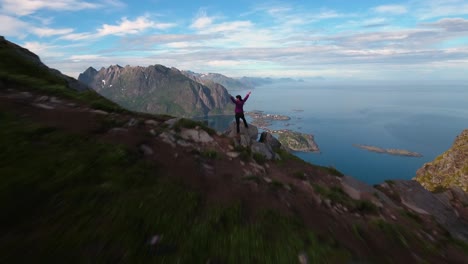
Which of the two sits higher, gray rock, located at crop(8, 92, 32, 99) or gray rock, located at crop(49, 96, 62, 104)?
gray rock, located at crop(8, 92, 32, 99)

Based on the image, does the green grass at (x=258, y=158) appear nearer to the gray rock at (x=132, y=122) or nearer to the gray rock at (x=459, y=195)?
the gray rock at (x=132, y=122)

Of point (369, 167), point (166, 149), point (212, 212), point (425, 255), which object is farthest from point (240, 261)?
point (369, 167)

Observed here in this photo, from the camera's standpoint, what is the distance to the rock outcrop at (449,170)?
73.3m

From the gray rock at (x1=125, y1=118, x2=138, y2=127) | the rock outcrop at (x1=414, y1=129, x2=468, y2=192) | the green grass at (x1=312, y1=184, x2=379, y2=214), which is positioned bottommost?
the rock outcrop at (x1=414, y1=129, x2=468, y2=192)

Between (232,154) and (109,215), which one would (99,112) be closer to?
(232,154)

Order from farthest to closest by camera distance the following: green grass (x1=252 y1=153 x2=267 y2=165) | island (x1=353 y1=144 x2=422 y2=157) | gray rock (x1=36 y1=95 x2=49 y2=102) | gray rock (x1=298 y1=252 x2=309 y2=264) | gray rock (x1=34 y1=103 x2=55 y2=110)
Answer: island (x1=353 y1=144 x2=422 y2=157) → green grass (x1=252 y1=153 x2=267 y2=165) → gray rock (x1=36 y1=95 x2=49 y2=102) → gray rock (x1=34 y1=103 x2=55 y2=110) → gray rock (x1=298 y1=252 x2=309 y2=264)

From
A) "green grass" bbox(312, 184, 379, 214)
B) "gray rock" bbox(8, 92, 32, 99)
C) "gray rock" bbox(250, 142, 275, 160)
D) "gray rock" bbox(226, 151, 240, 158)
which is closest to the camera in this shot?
"green grass" bbox(312, 184, 379, 214)

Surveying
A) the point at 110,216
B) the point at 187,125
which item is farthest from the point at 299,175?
the point at 110,216

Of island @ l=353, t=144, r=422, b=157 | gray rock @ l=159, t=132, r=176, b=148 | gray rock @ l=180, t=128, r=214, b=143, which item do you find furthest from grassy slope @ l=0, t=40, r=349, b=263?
island @ l=353, t=144, r=422, b=157

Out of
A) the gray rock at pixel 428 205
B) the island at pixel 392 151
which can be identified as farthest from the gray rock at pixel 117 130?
the island at pixel 392 151

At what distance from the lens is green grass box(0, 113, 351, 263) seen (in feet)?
19.0

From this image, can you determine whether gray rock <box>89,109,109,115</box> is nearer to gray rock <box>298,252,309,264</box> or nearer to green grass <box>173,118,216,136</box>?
green grass <box>173,118,216,136</box>

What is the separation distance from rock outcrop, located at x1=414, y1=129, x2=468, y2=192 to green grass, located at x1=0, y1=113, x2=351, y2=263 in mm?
87539

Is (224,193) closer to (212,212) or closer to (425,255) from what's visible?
(212,212)
